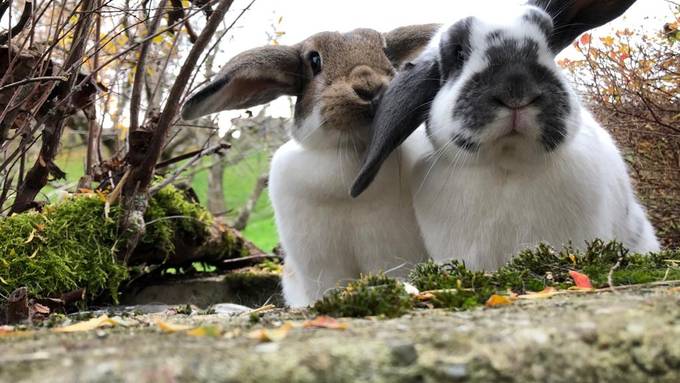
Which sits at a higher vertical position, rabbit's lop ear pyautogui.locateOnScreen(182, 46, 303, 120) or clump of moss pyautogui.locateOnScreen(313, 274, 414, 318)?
rabbit's lop ear pyautogui.locateOnScreen(182, 46, 303, 120)

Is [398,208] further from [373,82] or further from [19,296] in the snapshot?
[19,296]

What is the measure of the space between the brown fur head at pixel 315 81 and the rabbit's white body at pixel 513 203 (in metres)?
0.48

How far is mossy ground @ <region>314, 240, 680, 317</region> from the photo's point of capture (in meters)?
2.22

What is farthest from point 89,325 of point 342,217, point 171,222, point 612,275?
point 171,222

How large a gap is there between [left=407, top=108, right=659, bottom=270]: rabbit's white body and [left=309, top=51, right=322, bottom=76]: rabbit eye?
2.70ft

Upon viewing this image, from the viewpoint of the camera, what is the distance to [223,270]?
6.10 meters

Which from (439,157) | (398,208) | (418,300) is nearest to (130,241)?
(398,208)

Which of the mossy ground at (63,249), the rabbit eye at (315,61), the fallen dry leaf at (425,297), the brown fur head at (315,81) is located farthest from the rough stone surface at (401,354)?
the rabbit eye at (315,61)

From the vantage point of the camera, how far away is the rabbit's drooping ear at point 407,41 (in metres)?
4.29

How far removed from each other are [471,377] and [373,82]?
8.08ft

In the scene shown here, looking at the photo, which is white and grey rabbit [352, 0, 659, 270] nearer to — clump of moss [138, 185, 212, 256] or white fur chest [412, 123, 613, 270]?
white fur chest [412, 123, 613, 270]

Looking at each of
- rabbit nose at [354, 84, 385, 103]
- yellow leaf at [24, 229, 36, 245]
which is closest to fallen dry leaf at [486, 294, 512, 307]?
rabbit nose at [354, 84, 385, 103]

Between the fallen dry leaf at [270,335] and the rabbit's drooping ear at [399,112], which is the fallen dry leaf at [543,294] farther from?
the rabbit's drooping ear at [399,112]

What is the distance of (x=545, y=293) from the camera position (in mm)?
2385
